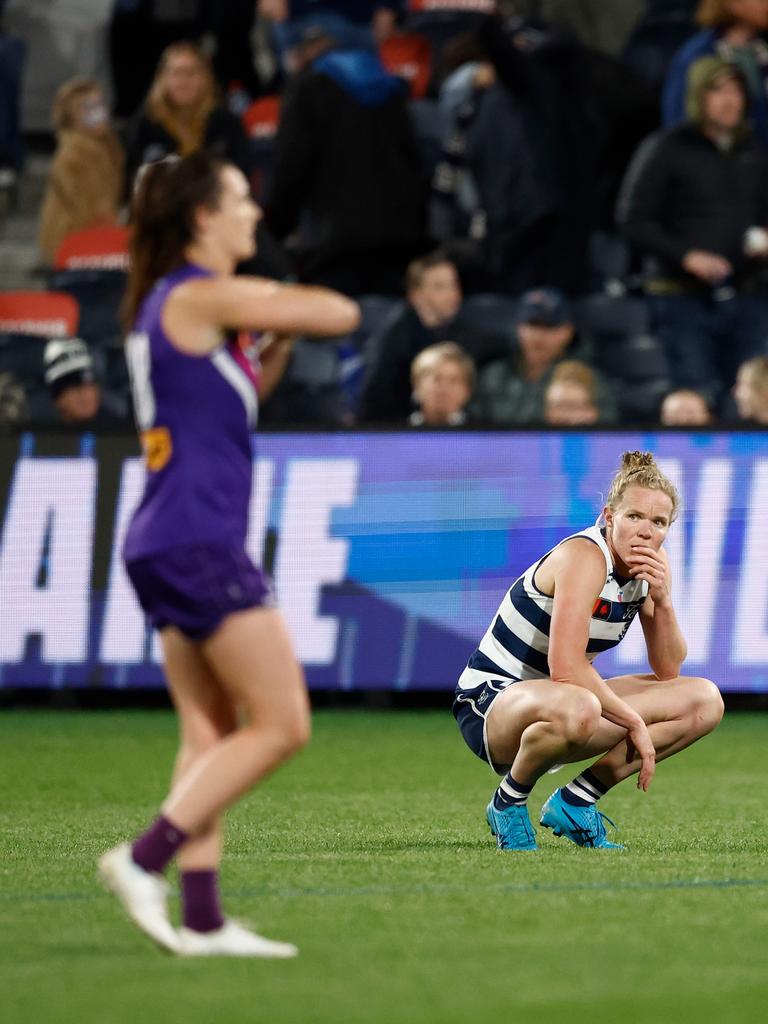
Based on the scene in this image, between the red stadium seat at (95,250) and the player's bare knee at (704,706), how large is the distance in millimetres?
7923

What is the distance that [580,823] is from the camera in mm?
6340

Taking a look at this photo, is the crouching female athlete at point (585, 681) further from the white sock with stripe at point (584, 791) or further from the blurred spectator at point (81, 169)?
the blurred spectator at point (81, 169)

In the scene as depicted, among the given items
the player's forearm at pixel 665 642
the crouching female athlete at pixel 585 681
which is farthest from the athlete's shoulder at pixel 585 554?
the player's forearm at pixel 665 642

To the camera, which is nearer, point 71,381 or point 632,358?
point 71,381

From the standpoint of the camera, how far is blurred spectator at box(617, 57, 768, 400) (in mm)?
12375

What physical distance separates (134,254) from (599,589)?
2047 mm

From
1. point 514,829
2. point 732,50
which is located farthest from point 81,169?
point 514,829

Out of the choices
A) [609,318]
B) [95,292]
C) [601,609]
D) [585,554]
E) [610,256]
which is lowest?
[601,609]

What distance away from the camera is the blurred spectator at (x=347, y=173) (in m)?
12.6

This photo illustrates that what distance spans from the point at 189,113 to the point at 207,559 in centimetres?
896

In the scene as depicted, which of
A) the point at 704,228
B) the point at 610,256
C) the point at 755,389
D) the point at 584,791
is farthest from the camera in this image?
the point at 610,256

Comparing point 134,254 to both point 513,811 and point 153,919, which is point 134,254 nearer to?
point 153,919

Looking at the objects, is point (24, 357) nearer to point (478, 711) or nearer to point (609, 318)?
point (609, 318)

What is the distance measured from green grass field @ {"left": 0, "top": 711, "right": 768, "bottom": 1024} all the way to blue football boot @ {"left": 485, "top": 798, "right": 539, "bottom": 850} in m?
0.11
